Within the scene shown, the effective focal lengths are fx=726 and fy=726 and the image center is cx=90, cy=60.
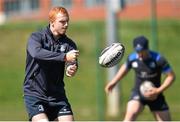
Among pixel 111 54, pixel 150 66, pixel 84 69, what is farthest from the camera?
pixel 84 69

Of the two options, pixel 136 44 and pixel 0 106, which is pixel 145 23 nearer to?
pixel 0 106

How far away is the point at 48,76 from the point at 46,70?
0.08m

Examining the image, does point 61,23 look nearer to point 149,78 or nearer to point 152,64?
point 152,64

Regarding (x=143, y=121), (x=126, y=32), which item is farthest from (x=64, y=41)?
(x=126, y=32)

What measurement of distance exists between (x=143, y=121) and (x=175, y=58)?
Result: 18.2ft

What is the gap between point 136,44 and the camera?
39.2ft

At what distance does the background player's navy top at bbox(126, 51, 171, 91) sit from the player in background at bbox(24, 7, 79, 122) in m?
3.51

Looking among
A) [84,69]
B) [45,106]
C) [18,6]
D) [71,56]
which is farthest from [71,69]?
[18,6]

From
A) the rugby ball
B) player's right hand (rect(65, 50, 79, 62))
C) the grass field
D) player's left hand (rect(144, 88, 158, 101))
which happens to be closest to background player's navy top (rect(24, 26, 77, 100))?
player's right hand (rect(65, 50, 79, 62))

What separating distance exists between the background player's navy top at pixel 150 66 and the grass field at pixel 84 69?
17.2 feet

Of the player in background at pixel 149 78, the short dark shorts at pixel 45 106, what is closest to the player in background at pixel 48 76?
the short dark shorts at pixel 45 106

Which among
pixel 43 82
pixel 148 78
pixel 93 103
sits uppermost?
pixel 43 82

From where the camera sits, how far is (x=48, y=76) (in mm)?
8969

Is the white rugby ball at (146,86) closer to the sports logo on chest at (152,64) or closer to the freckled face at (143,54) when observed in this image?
the sports logo on chest at (152,64)
